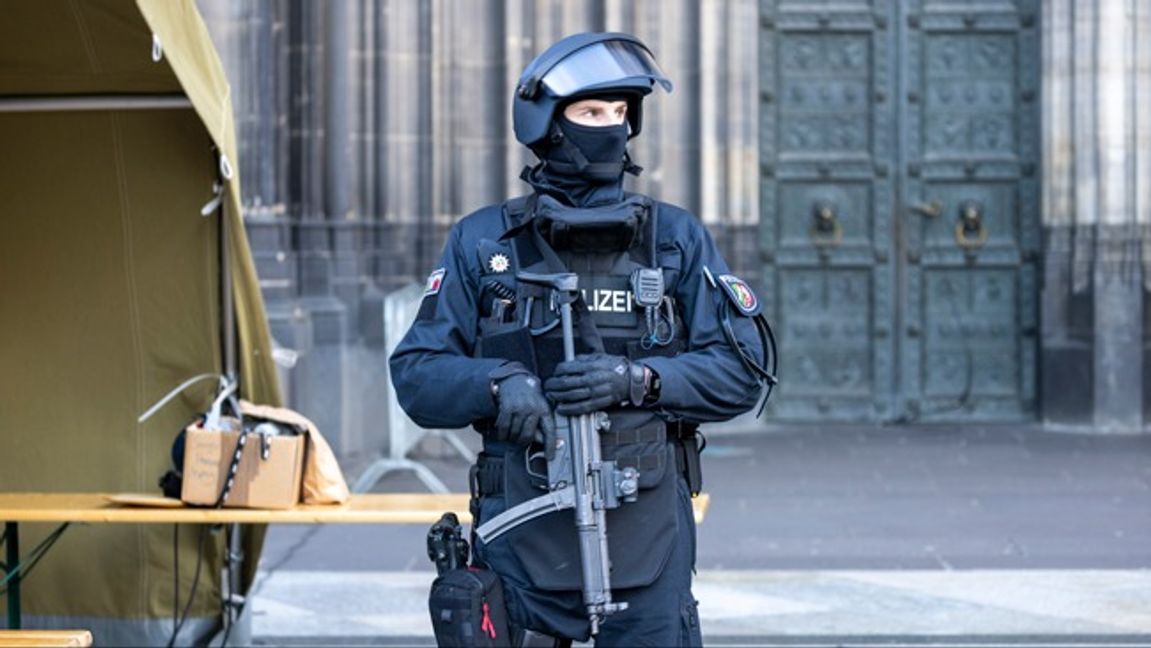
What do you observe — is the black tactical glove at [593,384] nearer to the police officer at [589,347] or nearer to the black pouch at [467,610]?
the police officer at [589,347]

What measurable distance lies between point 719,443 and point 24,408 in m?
7.81

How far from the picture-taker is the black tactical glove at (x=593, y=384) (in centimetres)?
506

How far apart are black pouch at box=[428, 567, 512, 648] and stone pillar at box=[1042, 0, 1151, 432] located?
1130cm

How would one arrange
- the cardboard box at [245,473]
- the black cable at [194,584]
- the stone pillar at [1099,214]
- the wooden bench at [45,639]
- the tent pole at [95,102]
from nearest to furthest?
1. the wooden bench at [45,639]
2. the cardboard box at [245,473]
3. the tent pole at [95,102]
4. the black cable at [194,584]
5. the stone pillar at [1099,214]

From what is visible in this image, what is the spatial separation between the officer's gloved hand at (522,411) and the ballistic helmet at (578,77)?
588mm

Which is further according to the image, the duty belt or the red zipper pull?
the duty belt

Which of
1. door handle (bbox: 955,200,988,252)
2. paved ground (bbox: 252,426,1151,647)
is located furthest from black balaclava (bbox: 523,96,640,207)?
door handle (bbox: 955,200,988,252)

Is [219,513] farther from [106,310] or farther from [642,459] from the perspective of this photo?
[642,459]

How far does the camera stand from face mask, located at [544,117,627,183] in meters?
5.32

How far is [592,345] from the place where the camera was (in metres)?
5.27

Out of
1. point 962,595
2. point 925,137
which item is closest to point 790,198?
point 925,137

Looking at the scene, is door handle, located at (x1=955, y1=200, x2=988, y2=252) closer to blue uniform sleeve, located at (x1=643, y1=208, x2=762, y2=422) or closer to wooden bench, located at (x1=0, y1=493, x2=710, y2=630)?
wooden bench, located at (x1=0, y1=493, x2=710, y2=630)

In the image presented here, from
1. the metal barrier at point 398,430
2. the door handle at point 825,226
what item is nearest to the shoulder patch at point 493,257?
the metal barrier at point 398,430

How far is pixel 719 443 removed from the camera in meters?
15.6
